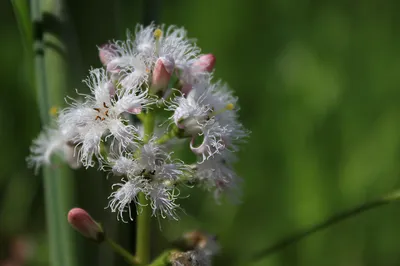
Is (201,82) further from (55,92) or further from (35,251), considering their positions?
A: (35,251)

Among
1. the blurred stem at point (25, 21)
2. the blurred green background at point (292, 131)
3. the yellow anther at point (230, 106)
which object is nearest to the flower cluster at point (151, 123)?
the yellow anther at point (230, 106)

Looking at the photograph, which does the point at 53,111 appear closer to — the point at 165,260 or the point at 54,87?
the point at 54,87

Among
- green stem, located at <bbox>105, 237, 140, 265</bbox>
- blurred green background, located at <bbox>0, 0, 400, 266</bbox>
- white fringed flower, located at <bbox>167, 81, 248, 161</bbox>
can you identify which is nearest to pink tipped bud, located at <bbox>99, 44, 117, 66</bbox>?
white fringed flower, located at <bbox>167, 81, 248, 161</bbox>

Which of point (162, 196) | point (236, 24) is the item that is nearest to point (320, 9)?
point (236, 24)

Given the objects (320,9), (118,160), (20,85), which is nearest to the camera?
(118,160)

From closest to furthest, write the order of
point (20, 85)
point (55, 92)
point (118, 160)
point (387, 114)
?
1. point (118, 160)
2. point (55, 92)
3. point (387, 114)
4. point (20, 85)
